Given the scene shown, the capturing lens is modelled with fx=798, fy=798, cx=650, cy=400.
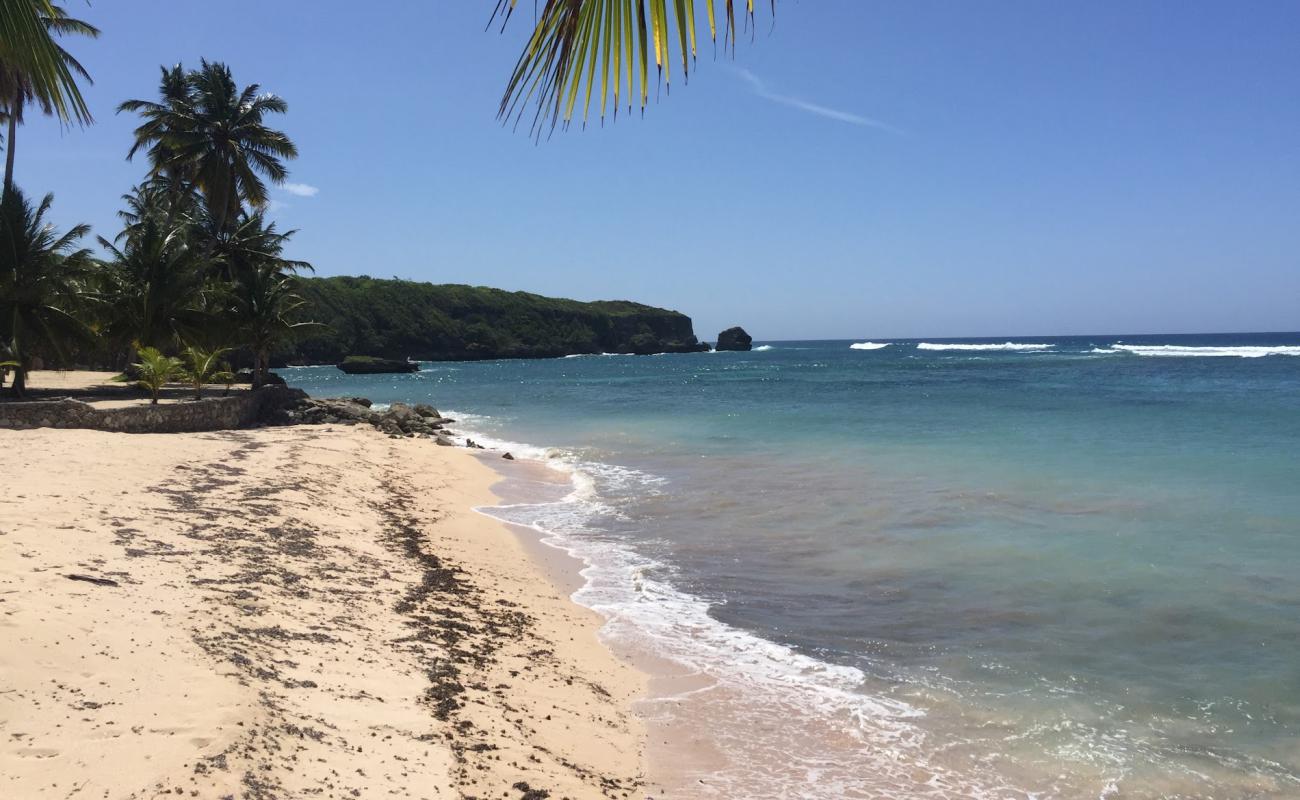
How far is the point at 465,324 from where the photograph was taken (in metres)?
108

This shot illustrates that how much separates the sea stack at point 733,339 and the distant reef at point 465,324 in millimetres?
11894

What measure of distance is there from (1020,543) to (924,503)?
8.92ft

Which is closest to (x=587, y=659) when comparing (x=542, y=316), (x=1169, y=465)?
(x=1169, y=465)

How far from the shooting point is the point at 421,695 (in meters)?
5.28

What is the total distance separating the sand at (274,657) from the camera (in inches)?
149

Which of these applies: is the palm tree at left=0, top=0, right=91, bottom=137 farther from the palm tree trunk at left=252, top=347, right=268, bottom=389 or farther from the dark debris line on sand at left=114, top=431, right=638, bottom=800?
the palm tree trunk at left=252, top=347, right=268, bottom=389

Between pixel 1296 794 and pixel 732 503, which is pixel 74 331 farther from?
pixel 1296 794

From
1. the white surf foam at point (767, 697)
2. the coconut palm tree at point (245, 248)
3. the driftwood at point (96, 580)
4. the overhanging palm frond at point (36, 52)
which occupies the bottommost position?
the white surf foam at point (767, 697)

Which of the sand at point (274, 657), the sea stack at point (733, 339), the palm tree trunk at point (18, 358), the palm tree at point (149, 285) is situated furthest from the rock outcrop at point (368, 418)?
the sea stack at point (733, 339)

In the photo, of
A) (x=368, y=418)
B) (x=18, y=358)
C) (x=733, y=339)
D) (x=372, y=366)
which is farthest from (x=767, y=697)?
(x=733, y=339)

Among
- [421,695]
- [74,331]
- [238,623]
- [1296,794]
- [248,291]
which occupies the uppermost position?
[248,291]

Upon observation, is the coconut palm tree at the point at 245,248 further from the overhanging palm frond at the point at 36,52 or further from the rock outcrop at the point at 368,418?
the overhanging palm frond at the point at 36,52

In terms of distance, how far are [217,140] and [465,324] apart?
76.5 meters

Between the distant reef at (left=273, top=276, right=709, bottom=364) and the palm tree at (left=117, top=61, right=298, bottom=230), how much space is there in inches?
1941
